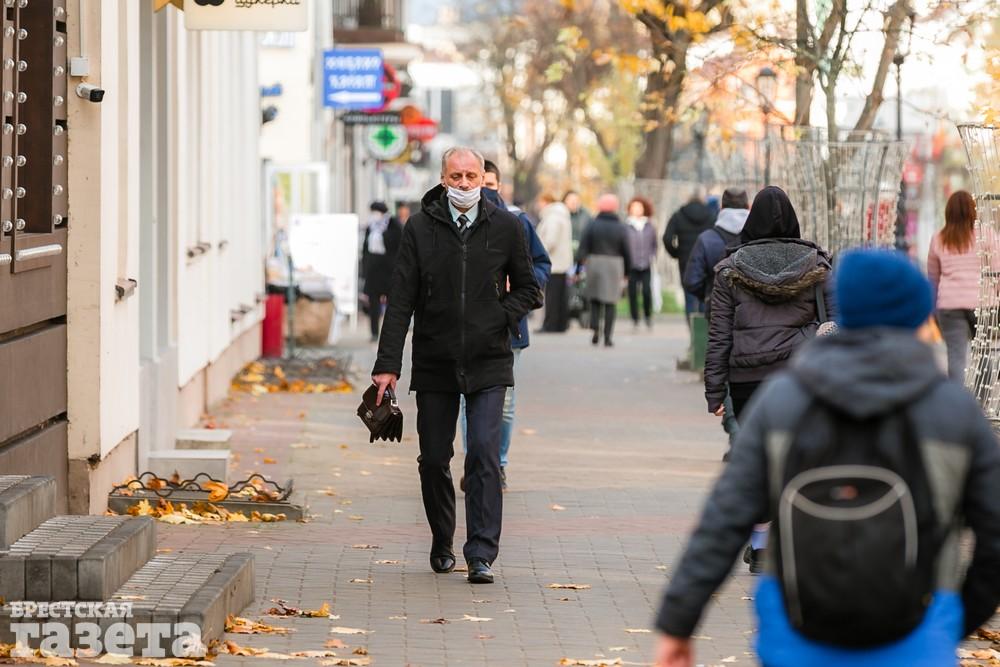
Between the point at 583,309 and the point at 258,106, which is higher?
the point at 258,106

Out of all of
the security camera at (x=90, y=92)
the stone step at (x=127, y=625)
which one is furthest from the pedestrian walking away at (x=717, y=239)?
the stone step at (x=127, y=625)

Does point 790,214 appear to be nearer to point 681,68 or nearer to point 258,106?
point 681,68

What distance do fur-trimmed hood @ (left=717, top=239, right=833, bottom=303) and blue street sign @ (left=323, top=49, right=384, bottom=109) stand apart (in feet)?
71.6

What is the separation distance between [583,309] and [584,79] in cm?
2146

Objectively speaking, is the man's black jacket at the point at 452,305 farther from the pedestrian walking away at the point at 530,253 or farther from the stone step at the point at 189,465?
the stone step at the point at 189,465

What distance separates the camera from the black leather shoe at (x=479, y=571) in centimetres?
862

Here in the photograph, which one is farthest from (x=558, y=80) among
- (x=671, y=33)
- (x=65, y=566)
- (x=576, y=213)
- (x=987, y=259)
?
(x=65, y=566)

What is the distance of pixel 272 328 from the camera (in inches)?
930

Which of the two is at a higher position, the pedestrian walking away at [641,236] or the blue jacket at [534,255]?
the blue jacket at [534,255]

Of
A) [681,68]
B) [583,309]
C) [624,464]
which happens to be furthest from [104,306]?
[583,309]

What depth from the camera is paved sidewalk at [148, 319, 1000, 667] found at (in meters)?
7.43

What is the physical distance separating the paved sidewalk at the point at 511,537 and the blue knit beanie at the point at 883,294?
11.1 ft

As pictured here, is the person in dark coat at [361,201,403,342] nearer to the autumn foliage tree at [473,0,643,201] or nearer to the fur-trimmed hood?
the autumn foliage tree at [473,0,643,201]

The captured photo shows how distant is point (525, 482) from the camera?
12.7m
